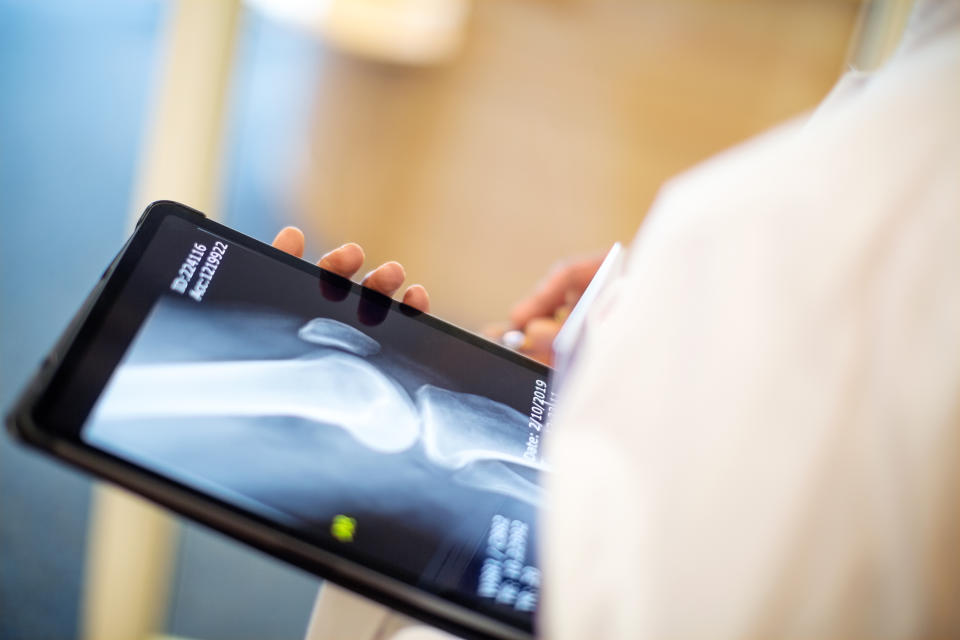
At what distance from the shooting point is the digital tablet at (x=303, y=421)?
402 mm

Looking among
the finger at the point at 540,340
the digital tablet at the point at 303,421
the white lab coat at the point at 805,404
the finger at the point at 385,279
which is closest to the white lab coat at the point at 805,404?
the white lab coat at the point at 805,404

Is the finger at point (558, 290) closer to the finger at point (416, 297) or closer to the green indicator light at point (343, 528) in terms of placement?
the finger at point (416, 297)

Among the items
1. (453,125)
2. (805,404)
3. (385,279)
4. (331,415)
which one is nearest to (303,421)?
(331,415)

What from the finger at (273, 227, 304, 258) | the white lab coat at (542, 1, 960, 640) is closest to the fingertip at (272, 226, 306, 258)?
the finger at (273, 227, 304, 258)

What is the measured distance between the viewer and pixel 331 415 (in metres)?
0.46

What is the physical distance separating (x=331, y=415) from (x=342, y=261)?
0.56 feet

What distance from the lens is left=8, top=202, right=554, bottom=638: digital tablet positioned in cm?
40

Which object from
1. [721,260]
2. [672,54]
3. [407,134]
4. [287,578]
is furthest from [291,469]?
[672,54]

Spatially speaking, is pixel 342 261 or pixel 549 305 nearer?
pixel 342 261

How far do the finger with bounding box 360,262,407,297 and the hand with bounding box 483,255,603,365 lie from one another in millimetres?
193

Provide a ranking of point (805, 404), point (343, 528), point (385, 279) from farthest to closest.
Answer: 1. point (385, 279)
2. point (343, 528)
3. point (805, 404)

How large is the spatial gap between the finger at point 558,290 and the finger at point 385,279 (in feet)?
0.72

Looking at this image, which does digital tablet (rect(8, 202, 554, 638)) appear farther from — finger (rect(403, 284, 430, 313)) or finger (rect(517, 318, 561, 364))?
finger (rect(517, 318, 561, 364))

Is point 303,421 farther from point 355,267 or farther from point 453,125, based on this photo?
point 453,125
